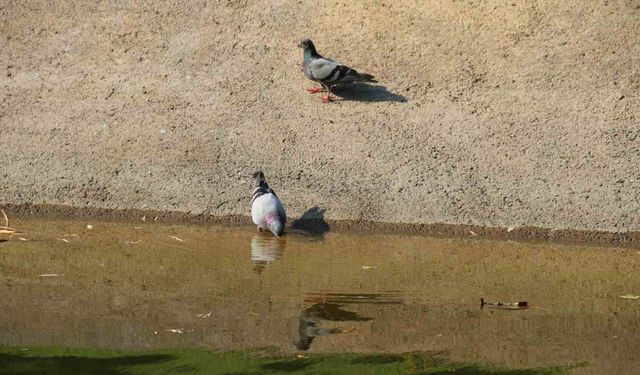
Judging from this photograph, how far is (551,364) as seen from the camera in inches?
308

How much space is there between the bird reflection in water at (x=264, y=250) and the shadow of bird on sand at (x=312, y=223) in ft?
1.53

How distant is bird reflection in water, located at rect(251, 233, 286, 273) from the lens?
994cm

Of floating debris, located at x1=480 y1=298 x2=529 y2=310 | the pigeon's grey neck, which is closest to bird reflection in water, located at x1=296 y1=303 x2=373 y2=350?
floating debris, located at x1=480 y1=298 x2=529 y2=310

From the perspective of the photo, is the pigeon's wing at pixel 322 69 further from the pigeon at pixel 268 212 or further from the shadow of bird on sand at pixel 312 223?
the pigeon at pixel 268 212

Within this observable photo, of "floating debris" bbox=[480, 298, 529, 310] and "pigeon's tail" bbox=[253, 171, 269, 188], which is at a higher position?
"pigeon's tail" bbox=[253, 171, 269, 188]

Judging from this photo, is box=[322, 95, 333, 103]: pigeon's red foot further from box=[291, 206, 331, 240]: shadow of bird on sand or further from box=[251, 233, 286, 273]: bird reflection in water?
box=[251, 233, 286, 273]: bird reflection in water

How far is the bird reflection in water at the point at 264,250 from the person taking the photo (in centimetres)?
994

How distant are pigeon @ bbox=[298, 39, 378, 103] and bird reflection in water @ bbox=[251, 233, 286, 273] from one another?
2831 mm

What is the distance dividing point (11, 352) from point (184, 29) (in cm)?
764

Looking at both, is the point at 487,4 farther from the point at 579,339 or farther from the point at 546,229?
the point at 579,339

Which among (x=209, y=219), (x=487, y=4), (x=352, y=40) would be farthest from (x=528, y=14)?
(x=209, y=219)

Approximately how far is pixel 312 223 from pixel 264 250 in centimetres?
111

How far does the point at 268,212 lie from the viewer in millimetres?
10711

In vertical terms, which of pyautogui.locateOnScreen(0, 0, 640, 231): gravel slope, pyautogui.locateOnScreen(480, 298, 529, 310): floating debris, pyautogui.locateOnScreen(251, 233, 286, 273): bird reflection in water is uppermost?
pyautogui.locateOnScreen(0, 0, 640, 231): gravel slope
